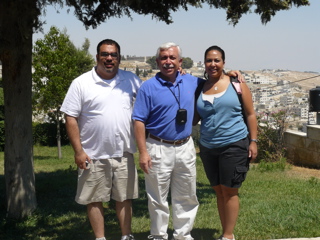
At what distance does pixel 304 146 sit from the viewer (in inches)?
467

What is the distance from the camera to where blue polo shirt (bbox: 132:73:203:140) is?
3953 mm

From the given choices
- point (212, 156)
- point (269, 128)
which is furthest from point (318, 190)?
point (269, 128)

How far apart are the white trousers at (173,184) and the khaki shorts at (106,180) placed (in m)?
0.17

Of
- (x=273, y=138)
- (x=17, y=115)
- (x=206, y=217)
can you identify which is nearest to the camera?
(x=206, y=217)

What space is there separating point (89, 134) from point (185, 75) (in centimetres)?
93

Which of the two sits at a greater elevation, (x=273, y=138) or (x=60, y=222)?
(x=273, y=138)

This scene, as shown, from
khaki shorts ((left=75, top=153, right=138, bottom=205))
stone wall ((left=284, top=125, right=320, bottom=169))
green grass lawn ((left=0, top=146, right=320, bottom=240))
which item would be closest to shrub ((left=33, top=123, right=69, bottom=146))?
stone wall ((left=284, top=125, right=320, bottom=169))

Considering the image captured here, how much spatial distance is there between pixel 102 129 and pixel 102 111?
144 mm

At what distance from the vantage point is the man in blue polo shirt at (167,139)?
3.96m

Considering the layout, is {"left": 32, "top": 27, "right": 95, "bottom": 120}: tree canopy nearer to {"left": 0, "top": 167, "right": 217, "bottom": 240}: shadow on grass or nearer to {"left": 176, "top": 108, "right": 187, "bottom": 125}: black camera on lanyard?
{"left": 0, "top": 167, "right": 217, "bottom": 240}: shadow on grass

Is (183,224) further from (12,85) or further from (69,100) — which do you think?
(12,85)

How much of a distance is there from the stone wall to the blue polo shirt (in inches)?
309

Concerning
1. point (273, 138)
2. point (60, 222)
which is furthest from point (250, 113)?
point (273, 138)

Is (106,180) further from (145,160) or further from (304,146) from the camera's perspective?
(304,146)
